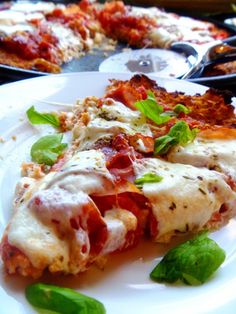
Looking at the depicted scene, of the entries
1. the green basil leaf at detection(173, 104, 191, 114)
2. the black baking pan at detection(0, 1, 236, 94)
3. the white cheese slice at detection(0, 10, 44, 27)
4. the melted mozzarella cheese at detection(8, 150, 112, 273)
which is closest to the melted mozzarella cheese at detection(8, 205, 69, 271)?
the melted mozzarella cheese at detection(8, 150, 112, 273)

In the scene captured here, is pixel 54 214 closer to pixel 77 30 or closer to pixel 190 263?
pixel 190 263

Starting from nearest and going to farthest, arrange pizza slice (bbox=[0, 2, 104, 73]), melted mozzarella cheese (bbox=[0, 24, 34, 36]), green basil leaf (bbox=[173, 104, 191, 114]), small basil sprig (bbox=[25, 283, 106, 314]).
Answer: small basil sprig (bbox=[25, 283, 106, 314]) < green basil leaf (bbox=[173, 104, 191, 114]) < pizza slice (bbox=[0, 2, 104, 73]) < melted mozzarella cheese (bbox=[0, 24, 34, 36])

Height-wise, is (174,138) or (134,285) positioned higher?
(174,138)

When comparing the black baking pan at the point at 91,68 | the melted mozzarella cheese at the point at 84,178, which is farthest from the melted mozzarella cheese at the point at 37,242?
the black baking pan at the point at 91,68

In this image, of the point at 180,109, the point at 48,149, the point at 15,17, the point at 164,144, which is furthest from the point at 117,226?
the point at 15,17

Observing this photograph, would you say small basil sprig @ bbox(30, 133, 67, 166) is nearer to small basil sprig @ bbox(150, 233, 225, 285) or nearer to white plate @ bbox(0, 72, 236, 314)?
white plate @ bbox(0, 72, 236, 314)

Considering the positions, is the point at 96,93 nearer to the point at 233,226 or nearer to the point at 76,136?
the point at 76,136

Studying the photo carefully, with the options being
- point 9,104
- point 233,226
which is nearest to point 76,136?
point 9,104
